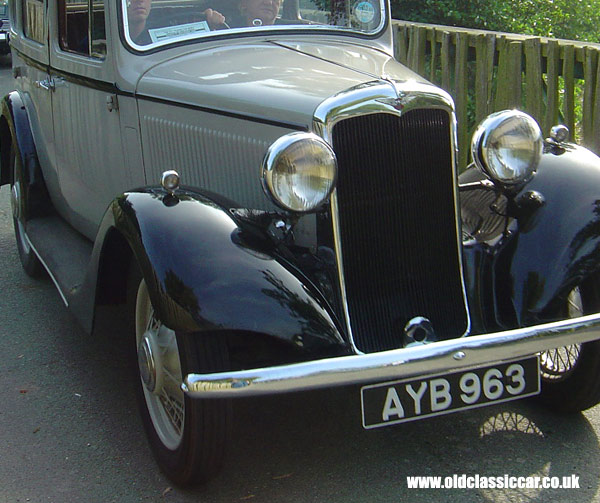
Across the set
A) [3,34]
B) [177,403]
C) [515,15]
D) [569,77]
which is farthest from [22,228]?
[3,34]

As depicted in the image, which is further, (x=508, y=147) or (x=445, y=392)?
(x=508, y=147)

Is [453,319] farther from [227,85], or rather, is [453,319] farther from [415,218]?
[227,85]

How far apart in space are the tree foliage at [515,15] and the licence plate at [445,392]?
17.7 feet

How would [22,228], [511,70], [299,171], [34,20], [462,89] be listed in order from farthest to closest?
1. [462,89]
2. [511,70]
3. [22,228]
4. [34,20]
5. [299,171]

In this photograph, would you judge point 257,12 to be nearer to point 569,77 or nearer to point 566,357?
point 566,357

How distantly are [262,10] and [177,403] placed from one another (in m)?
1.81

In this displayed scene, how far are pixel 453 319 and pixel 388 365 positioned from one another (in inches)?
22.7

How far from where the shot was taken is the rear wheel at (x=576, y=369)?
305 cm

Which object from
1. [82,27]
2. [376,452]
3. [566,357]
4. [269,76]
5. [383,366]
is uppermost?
[82,27]

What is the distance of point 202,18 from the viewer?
12.0ft

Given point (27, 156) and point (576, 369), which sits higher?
point (27, 156)

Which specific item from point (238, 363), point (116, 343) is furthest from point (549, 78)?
point (238, 363)

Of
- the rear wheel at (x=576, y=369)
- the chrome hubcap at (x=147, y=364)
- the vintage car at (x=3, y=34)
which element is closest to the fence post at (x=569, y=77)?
the rear wheel at (x=576, y=369)

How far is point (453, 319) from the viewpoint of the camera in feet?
9.56
